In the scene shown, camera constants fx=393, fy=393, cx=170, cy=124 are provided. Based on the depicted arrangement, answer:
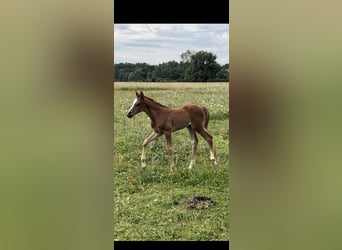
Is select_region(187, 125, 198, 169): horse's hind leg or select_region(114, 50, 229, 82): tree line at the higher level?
select_region(114, 50, 229, 82): tree line

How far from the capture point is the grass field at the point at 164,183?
236 inches

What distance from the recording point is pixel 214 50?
24.5ft

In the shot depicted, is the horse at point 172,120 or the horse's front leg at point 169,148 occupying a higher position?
the horse at point 172,120

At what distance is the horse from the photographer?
6.26 m

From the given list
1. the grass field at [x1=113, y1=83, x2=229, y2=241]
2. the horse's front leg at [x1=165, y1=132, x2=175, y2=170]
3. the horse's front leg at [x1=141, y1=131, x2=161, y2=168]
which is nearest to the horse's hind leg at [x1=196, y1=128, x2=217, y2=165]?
the grass field at [x1=113, y1=83, x2=229, y2=241]

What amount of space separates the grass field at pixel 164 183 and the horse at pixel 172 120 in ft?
0.50

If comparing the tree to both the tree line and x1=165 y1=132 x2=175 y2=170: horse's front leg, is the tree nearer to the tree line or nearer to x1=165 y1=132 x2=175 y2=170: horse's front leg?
the tree line

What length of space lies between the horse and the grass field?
154 millimetres
